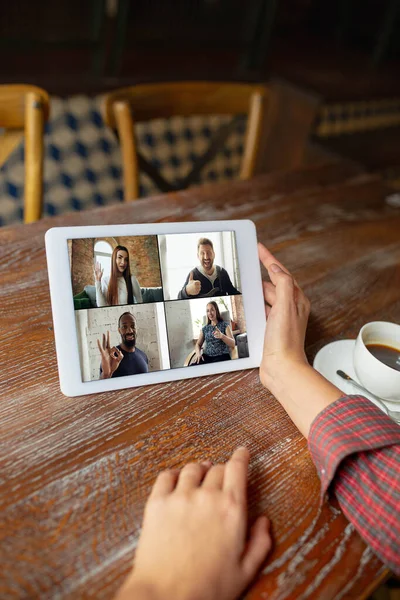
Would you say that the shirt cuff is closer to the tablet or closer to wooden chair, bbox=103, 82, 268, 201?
the tablet

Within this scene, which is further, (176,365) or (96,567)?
(176,365)

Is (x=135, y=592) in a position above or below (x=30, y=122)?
below

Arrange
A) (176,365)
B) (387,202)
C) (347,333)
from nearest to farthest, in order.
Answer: (176,365)
(347,333)
(387,202)

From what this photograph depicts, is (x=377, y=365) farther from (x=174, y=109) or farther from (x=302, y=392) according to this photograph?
(x=174, y=109)

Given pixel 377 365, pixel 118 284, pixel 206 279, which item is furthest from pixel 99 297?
pixel 377 365

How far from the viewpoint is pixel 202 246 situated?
0.86 meters

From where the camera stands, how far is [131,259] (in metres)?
0.81

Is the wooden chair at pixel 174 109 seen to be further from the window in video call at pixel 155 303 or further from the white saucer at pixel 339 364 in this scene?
the white saucer at pixel 339 364

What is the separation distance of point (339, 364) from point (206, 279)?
302mm

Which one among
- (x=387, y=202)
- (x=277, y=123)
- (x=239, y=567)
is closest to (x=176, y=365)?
(x=239, y=567)

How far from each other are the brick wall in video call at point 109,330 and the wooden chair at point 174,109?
765mm

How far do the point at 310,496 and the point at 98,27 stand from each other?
2.43 meters

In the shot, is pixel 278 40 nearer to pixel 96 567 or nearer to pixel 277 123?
pixel 277 123

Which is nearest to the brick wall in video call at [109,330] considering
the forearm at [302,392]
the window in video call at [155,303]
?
the window in video call at [155,303]
